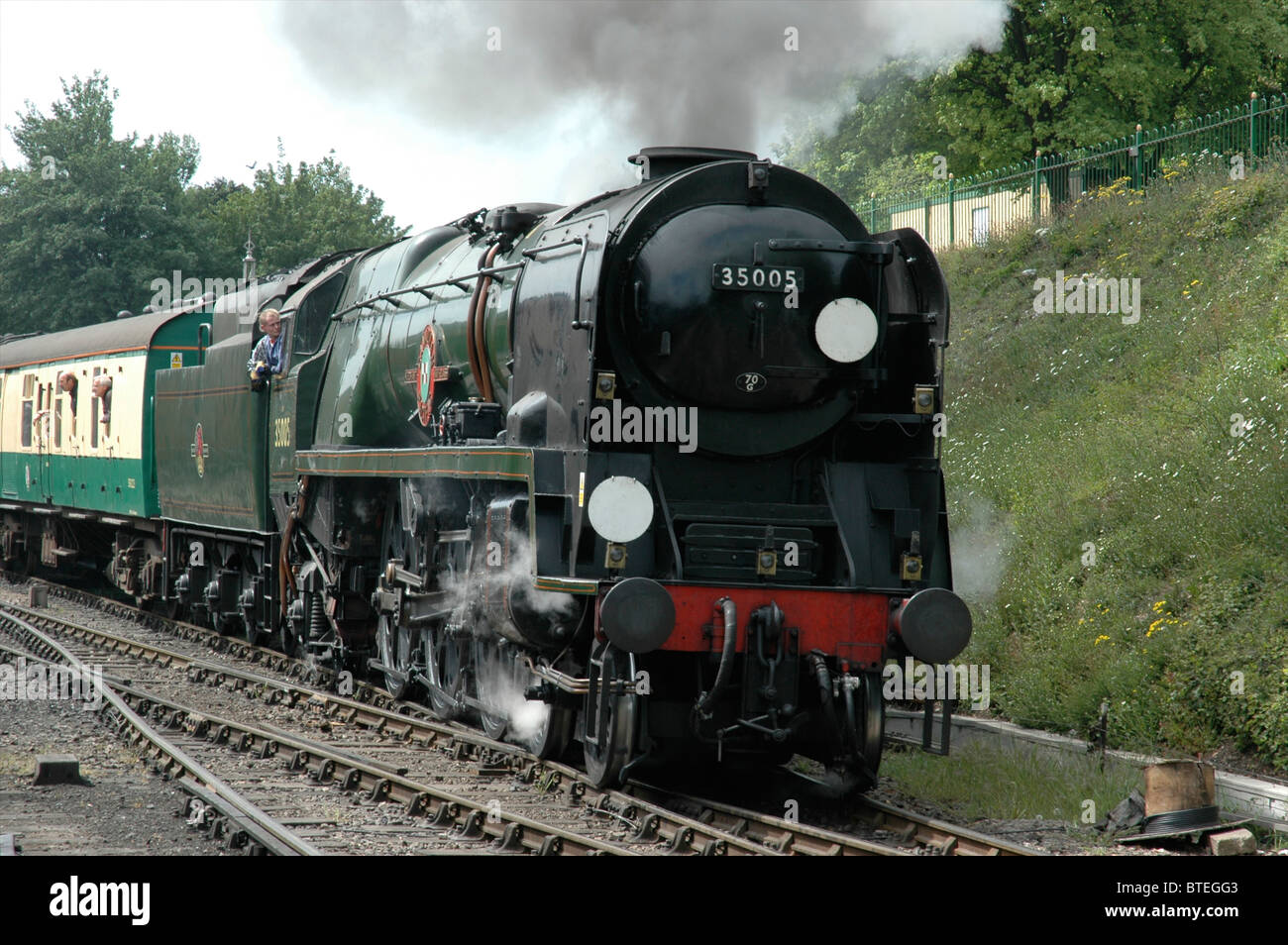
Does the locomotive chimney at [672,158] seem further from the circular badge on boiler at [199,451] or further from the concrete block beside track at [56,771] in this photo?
the circular badge on boiler at [199,451]

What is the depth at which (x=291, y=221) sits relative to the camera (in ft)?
177

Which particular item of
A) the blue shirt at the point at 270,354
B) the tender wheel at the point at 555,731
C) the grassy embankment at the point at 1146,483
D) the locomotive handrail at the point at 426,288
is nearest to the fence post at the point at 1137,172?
the grassy embankment at the point at 1146,483

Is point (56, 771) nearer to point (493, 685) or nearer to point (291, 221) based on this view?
point (493, 685)

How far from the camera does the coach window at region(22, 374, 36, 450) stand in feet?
70.9

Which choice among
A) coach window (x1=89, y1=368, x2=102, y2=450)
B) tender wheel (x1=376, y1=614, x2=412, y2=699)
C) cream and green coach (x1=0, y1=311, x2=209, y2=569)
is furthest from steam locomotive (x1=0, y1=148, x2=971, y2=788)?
coach window (x1=89, y1=368, x2=102, y2=450)

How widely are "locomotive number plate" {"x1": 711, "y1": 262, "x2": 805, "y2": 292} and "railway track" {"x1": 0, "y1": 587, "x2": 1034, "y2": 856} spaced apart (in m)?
2.65

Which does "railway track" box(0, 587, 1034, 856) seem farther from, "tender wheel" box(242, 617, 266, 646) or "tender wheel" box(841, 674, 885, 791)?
"tender wheel" box(242, 617, 266, 646)

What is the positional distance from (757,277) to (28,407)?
58.7 ft

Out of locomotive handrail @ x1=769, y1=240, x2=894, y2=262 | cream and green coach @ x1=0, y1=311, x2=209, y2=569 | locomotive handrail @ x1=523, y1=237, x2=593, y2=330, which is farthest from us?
cream and green coach @ x1=0, y1=311, x2=209, y2=569

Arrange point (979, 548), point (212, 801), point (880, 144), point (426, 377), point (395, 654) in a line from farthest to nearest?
point (880, 144) < point (979, 548) < point (395, 654) < point (426, 377) < point (212, 801)

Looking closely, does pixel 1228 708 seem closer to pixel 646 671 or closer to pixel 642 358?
pixel 646 671

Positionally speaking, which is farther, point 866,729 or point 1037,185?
point 1037,185

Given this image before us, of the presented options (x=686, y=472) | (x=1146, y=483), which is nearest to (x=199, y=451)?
(x=686, y=472)
